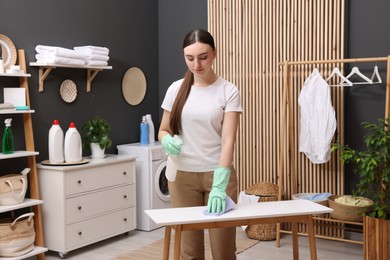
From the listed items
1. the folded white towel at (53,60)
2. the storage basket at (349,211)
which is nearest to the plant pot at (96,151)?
the folded white towel at (53,60)

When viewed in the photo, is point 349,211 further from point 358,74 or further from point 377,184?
point 358,74

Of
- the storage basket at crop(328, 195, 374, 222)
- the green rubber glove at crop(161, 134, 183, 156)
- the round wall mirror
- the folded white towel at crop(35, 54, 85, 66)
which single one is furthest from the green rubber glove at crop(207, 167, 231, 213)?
the round wall mirror

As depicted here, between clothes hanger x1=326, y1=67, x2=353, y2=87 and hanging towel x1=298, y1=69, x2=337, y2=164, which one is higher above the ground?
clothes hanger x1=326, y1=67, x2=353, y2=87

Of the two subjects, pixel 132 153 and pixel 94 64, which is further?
pixel 132 153

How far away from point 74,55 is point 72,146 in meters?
0.77

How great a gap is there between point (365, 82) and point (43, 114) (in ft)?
9.19

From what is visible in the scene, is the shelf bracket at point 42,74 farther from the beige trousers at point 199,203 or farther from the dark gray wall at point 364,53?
the dark gray wall at point 364,53

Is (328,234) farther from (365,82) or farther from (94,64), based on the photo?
(94,64)

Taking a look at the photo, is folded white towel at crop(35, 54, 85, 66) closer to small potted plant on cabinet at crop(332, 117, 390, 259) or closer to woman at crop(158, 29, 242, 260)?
woman at crop(158, 29, 242, 260)

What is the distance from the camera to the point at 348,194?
4582mm

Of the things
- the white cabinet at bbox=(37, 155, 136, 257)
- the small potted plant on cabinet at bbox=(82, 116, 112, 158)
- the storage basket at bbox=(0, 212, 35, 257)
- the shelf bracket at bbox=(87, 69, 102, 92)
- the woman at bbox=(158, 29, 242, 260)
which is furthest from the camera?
the shelf bracket at bbox=(87, 69, 102, 92)

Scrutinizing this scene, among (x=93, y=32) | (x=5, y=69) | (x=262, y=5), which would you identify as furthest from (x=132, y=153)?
(x=262, y=5)

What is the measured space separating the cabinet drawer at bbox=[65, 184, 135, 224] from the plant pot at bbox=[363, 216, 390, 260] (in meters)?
2.14

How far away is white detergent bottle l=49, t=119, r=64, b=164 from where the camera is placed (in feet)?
13.7
